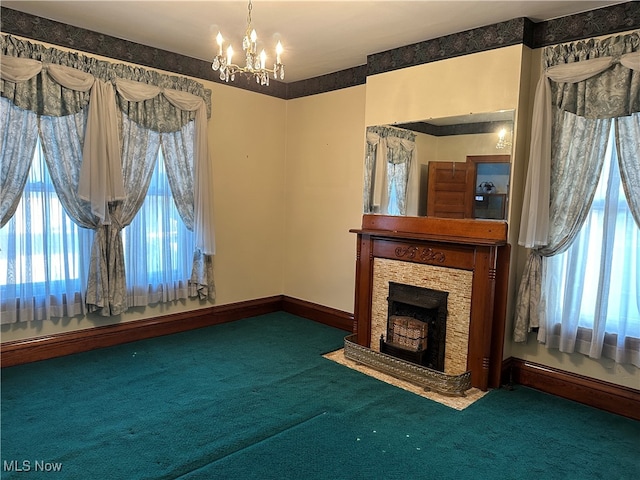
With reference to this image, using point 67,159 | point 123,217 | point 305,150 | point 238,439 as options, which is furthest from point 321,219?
point 238,439

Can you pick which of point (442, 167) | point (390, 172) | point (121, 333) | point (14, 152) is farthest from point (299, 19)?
point (121, 333)

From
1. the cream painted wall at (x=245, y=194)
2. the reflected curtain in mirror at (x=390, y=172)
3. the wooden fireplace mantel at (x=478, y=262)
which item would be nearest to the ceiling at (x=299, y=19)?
the reflected curtain in mirror at (x=390, y=172)

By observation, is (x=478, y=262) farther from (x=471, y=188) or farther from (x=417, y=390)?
(x=417, y=390)

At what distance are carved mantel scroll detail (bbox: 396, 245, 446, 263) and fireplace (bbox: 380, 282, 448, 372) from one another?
27cm

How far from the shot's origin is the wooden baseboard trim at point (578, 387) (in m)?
3.14

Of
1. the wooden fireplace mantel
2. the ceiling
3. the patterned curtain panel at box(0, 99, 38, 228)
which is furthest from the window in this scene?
the patterned curtain panel at box(0, 99, 38, 228)

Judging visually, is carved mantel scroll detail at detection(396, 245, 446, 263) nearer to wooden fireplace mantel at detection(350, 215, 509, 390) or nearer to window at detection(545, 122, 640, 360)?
wooden fireplace mantel at detection(350, 215, 509, 390)

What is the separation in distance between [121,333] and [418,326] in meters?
2.87

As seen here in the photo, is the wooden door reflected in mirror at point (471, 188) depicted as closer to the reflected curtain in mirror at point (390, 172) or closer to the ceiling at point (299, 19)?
the reflected curtain in mirror at point (390, 172)

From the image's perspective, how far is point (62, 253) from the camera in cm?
386

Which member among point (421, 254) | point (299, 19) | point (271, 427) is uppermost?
point (299, 19)

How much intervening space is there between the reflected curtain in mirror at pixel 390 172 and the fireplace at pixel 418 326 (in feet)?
2.48

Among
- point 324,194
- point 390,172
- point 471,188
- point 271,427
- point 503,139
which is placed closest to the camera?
point 271,427

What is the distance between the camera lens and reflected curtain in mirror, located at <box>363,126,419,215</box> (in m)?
4.01
